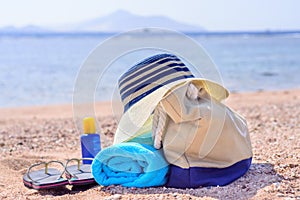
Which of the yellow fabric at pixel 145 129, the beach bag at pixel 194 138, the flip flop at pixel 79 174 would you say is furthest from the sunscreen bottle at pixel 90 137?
the beach bag at pixel 194 138

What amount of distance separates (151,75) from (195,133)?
647mm

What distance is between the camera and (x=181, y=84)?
156 inches

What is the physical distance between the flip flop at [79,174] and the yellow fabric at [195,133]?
0.76 m

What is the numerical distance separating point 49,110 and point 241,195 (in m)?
10.2

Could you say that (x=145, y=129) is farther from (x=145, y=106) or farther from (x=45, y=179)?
(x=45, y=179)

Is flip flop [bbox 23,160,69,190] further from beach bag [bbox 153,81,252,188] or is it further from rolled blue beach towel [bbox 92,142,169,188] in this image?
beach bag [bbox 153,81,252,188]

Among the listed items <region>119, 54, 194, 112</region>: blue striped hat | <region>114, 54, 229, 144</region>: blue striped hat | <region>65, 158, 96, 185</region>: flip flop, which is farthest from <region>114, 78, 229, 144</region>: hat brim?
<region>65, 158, 96, 185</region>: flip flop

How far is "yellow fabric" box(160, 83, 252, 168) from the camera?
3.86m

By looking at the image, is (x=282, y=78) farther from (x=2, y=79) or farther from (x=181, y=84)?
(x=181, y=84)

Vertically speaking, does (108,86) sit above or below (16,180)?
below

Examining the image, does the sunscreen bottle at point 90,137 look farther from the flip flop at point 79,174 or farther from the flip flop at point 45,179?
the flip flop at point 45,179

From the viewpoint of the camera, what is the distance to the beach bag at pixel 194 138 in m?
3.88

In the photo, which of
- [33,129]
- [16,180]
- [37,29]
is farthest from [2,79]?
[37,29]

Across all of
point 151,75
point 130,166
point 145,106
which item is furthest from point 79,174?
point 151,75
